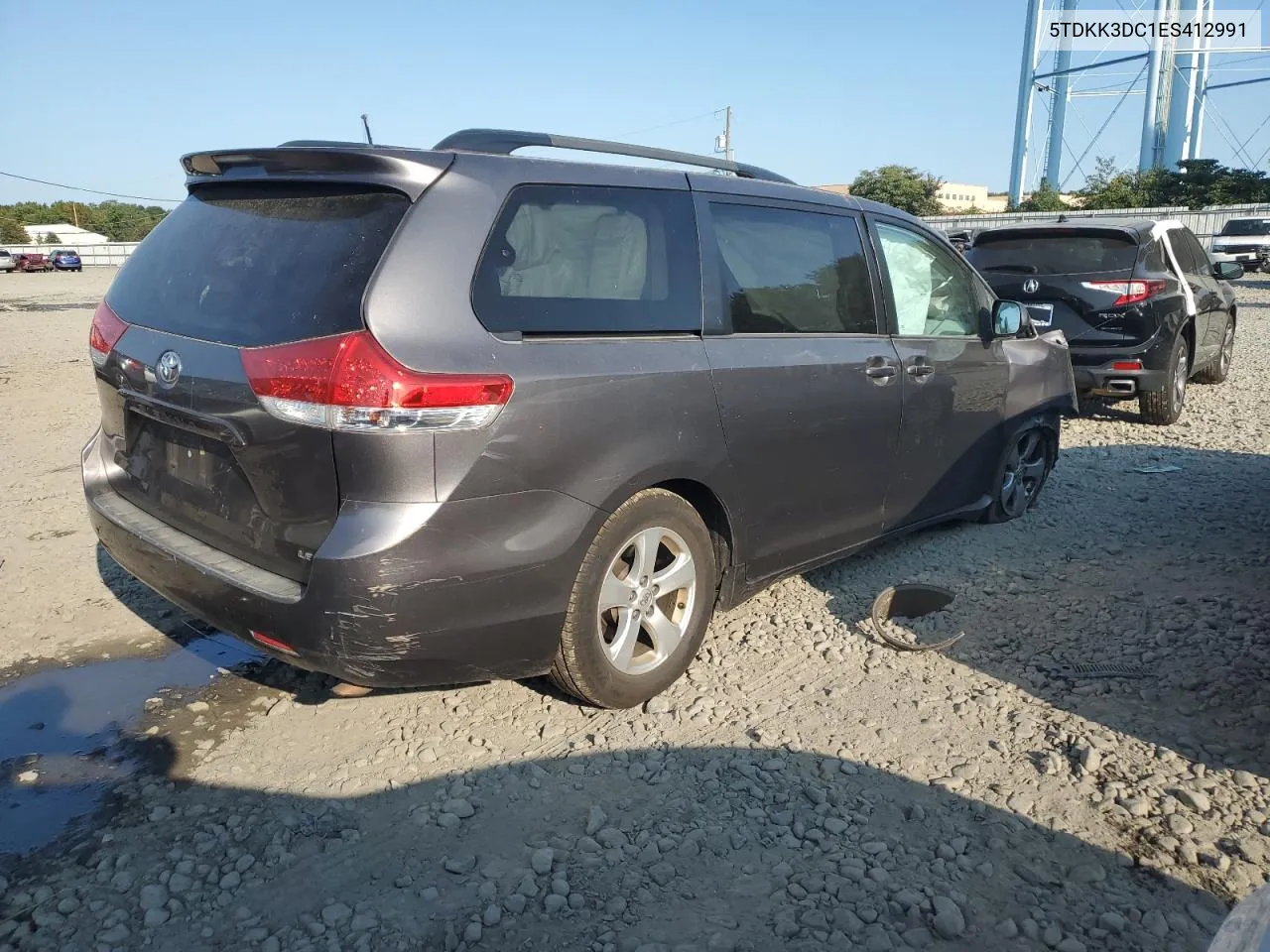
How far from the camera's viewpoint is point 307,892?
249cm

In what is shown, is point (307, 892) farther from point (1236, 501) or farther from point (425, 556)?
point (1236, 501)

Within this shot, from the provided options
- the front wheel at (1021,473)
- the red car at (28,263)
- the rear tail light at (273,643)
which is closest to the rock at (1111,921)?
the rear tail light at (273,643)

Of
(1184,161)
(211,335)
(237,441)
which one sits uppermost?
(1184,161)

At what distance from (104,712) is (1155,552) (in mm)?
4942

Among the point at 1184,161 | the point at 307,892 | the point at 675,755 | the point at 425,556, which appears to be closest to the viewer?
the point at 307,892

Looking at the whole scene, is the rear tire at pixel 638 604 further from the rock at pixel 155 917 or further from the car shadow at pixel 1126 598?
the rock at pixel 155 917

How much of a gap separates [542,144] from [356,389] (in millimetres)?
1225

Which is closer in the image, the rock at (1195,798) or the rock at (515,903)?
the rock at (515,903)

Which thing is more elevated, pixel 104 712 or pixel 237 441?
pixel 237 441

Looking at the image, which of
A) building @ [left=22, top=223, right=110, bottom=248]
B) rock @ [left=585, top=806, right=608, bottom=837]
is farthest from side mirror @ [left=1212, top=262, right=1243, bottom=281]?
building @ [left=22, top=223, right=110, bottom=248]

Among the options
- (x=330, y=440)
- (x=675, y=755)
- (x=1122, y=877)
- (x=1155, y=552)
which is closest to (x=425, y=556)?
(x=330, y=440)

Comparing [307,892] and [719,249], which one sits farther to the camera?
[719,249]

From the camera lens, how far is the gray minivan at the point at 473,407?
268cm

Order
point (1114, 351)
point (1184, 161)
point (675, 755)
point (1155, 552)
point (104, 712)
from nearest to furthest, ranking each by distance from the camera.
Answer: point (675, 755), point (104, 712), point (1155, 552), point (1114, 351), point (1184, 161)
